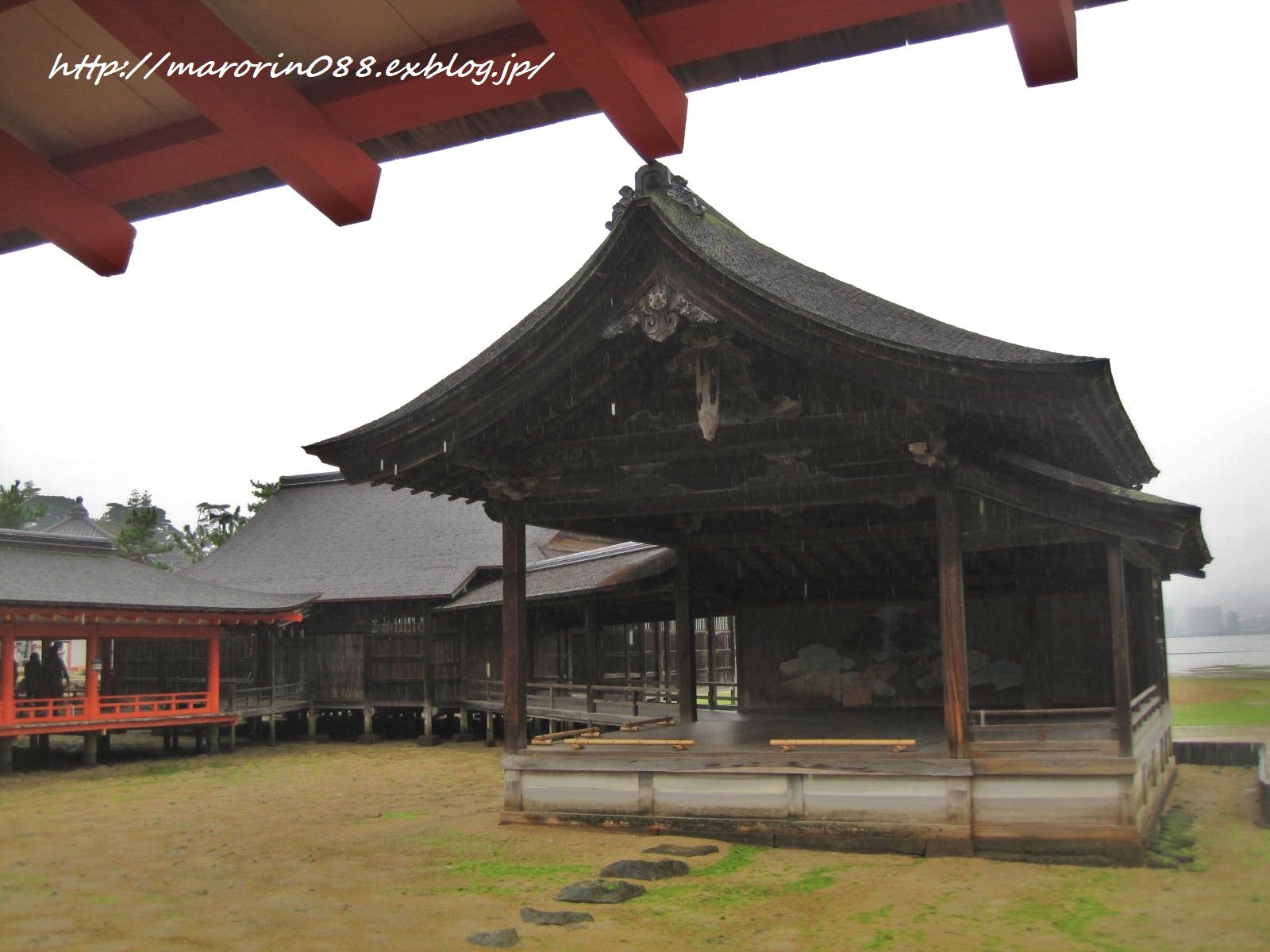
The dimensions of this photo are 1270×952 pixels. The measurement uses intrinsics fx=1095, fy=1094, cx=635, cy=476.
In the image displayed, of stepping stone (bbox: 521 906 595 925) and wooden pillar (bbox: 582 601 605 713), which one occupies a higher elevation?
wooden pillar (bbox: 582 601 605 713)

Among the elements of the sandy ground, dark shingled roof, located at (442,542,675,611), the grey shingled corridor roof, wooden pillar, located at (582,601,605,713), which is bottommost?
the sandy ground

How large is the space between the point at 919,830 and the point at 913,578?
220 inches

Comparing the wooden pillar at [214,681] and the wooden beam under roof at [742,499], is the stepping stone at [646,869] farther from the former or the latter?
the wooden pillar at [214,681]

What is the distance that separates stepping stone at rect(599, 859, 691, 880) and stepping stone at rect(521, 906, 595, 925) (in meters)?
1.17

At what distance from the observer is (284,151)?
235 cm

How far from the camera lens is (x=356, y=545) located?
31750 mm

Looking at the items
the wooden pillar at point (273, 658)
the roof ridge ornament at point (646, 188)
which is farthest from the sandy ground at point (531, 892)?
the wooden pillar at point (273, 658)

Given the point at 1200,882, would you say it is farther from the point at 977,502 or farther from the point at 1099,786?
the point at 977,502

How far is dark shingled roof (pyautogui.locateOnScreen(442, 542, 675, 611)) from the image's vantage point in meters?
16.8

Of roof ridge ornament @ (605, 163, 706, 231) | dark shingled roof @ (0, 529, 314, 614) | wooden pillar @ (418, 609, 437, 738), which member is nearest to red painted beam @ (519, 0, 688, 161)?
roof ridge ornament @ (605, 163, 706, 231)

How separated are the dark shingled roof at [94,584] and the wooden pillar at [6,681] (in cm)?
99

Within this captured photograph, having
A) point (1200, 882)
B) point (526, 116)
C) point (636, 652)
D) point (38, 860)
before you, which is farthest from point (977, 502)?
point (636, 652)

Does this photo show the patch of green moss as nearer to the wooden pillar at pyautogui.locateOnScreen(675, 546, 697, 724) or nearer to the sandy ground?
the sandy ground

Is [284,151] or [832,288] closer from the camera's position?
[284,151]
